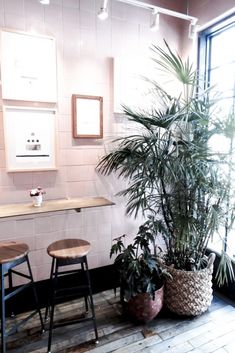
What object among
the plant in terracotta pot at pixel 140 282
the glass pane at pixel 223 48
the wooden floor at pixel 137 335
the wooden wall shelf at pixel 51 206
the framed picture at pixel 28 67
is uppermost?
the glass pane at pixel 223 48

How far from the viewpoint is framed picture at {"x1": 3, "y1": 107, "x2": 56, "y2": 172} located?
2006 millimetres

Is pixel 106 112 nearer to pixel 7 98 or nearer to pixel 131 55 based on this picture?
Result: pixel 131 55

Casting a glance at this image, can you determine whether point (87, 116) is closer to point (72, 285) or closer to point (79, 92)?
point (79, 92)

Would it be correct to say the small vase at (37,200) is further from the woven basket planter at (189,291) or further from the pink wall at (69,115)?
the woven basket planter at (189,291)

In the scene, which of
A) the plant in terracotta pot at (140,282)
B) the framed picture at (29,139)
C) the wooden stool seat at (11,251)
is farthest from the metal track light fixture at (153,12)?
the wooden stool seat at (11,251)

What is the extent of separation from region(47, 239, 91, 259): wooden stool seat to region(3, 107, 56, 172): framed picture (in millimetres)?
648

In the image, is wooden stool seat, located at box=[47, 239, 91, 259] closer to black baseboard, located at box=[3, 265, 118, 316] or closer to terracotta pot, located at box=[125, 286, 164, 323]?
black baseboard, located at box=[3, 265, 118, 316]

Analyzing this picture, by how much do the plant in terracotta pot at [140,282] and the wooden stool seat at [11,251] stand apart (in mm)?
675

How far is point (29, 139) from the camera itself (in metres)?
2.07

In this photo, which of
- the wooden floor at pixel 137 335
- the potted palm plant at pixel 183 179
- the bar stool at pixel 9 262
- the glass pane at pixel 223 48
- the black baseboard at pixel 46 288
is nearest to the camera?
the bar stool at pixel 9 262

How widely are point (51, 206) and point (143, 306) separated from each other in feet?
3.34

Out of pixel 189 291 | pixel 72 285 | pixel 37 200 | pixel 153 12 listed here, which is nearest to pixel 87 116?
pixel 37 200

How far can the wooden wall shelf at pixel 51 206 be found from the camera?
1.80m

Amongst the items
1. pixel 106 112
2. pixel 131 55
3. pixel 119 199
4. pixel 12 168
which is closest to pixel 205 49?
pixel 131 55
